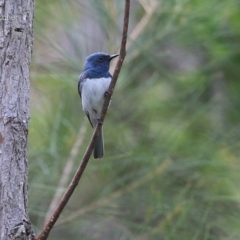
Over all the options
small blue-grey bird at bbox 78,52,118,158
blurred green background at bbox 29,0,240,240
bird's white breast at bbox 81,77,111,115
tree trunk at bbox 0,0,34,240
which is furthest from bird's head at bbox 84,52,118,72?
tree trunk at bbox 0,0,34,240

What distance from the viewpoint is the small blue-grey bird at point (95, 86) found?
3014 millimetres

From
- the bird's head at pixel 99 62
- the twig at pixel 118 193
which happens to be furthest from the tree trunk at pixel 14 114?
the twig at pixel 118 193

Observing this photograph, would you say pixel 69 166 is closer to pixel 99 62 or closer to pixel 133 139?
pixel 99 62

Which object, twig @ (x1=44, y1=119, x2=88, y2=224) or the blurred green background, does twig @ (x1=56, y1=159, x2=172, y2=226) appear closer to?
the blurred green background

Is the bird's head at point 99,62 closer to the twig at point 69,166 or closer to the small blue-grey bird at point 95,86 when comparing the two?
the small blue-grey bird at point 95,86

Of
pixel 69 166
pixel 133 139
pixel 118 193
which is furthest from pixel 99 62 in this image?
pixel 133 139

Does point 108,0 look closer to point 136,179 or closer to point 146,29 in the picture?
point 146,29

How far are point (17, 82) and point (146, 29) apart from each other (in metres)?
1.99

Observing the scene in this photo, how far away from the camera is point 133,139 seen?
13.8ft

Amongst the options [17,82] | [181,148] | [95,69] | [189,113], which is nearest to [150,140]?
[181,148]

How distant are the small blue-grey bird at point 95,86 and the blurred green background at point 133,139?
428 millimetres

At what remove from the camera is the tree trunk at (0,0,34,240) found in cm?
189

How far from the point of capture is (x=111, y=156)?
3707 millimetres

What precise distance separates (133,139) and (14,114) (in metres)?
2.29
